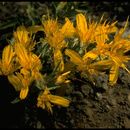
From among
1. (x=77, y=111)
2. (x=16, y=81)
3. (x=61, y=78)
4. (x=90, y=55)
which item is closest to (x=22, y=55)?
(x=16, y=81)

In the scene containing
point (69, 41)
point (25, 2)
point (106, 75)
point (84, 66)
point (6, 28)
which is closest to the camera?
point (84, 66)

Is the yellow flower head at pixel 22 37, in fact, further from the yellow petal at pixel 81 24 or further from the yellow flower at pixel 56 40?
the yellow petal at pixel 81 24

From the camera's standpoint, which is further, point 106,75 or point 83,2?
point 83,2

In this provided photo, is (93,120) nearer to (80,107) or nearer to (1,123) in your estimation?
(80,107)

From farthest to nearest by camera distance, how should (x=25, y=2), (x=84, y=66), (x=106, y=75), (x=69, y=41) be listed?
(x=25, y=2) → (x=106, y=75) → (x=69, y=41) → (x=84, y=66)

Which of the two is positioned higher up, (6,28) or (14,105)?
(6,28)

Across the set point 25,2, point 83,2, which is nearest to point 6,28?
point 25,2

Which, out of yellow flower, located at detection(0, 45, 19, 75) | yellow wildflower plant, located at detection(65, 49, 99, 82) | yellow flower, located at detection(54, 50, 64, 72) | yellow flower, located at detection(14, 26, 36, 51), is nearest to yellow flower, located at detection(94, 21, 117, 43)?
yellow wildflower plant, located at detection(65, 49, 99, 82)
